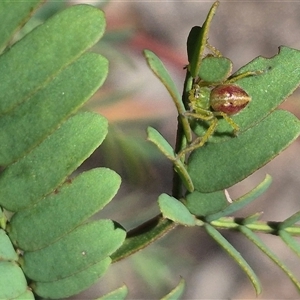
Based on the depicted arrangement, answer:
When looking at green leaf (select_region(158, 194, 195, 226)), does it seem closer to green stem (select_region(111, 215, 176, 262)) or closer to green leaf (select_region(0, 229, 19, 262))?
green stem (select_region(111, 215, 176, 262))

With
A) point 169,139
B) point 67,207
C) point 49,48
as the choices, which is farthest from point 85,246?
point 169,139

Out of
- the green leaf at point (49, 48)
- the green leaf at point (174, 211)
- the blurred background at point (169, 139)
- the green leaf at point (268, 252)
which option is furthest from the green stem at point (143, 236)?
the blurred background at point (169, 139)

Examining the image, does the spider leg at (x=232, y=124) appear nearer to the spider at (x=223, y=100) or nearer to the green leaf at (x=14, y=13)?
the spider at (x=223, y=100)

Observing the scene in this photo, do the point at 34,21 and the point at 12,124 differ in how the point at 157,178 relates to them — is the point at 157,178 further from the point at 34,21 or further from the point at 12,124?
the point at 12,124

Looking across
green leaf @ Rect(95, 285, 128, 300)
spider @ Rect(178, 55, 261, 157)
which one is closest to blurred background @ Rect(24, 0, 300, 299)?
green leaf @ Rect(95, 285, 128, 300)

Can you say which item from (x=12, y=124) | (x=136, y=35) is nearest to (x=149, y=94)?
(x=136, y=35)

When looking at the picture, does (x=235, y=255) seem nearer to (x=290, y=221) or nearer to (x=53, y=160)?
(x=290, y=221)

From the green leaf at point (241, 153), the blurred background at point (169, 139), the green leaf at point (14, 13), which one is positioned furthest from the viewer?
the blurred background at point (169, 139)
